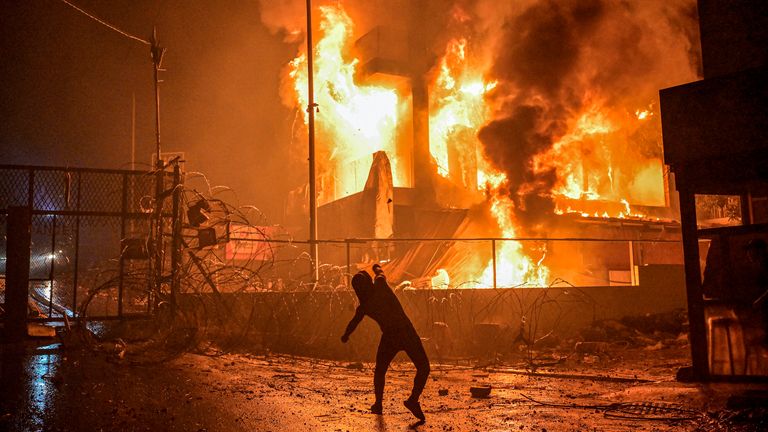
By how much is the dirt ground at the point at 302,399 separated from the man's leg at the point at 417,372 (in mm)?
203

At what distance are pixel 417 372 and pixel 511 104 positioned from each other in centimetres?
1955

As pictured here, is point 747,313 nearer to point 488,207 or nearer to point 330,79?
point 488,207

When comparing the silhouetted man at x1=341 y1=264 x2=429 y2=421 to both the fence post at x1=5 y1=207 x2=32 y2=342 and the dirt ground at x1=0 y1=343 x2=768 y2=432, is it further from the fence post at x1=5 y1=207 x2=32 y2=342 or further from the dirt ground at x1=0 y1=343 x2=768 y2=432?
the fence post at x1=5 y1=207 x2=32 y2=342

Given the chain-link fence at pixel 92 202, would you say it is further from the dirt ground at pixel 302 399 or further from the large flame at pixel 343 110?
the large flame at pixel 343 110

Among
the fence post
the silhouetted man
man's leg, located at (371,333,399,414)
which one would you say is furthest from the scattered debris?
the fence post

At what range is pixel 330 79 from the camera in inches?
1410

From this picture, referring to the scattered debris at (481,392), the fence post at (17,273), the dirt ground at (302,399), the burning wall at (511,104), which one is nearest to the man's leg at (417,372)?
the dirt ground at (302,399)

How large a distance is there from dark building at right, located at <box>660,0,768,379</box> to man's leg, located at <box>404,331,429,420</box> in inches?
193

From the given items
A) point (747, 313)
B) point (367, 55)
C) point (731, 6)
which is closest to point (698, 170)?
point (747, 313)

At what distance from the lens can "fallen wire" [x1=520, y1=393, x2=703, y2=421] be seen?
23.0ft

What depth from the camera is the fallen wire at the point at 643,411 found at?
701cm

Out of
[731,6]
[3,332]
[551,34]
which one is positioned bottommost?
[3,332]

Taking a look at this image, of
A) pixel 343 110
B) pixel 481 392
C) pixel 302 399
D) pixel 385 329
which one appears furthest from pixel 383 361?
pixel 343 110

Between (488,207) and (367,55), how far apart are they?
13956 millimetres
